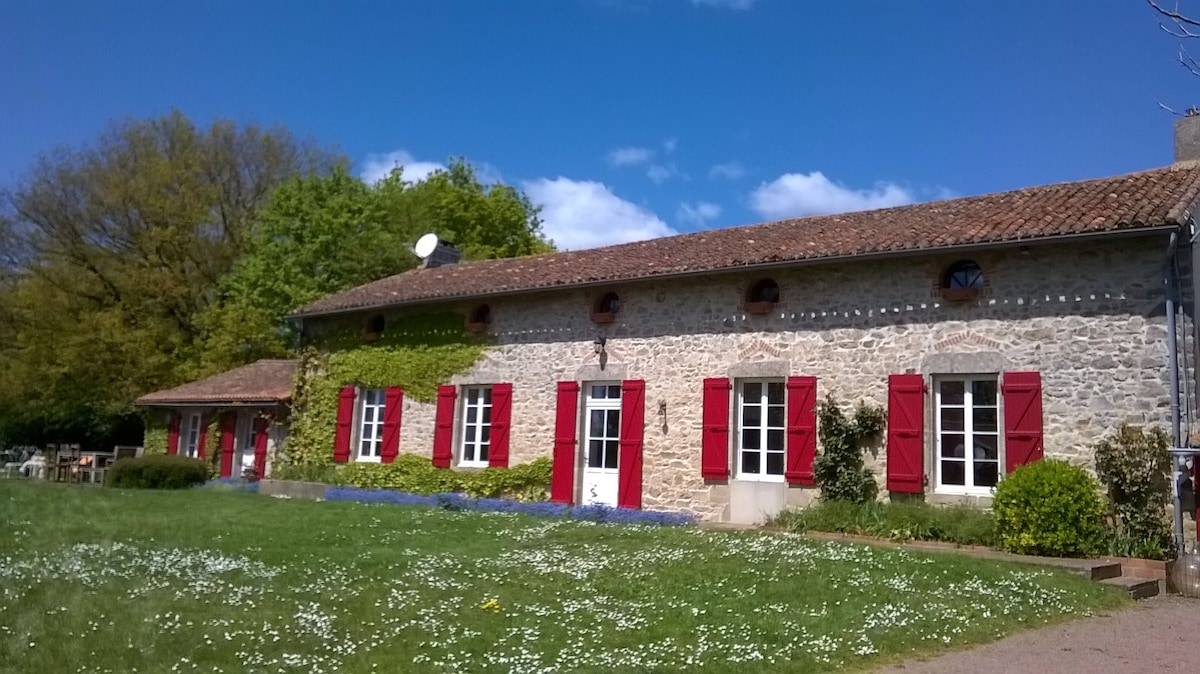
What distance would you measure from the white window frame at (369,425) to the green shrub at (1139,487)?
42.2 feet

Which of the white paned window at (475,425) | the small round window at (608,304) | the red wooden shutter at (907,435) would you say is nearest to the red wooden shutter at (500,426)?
the white paned window at (475,425)

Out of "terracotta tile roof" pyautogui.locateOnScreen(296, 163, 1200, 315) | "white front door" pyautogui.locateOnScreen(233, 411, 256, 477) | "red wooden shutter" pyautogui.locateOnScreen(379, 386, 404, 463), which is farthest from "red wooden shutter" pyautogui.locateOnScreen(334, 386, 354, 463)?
"white front door" pyautogui.locateOnScreen(233, 411, 256, 477)

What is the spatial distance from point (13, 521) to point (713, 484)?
968 centimetres

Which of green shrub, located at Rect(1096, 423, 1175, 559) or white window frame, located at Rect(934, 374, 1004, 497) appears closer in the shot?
green shrub, located at Rect(1096, 423, 1175, 559)

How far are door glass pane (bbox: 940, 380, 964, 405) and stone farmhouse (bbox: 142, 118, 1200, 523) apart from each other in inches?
1.4

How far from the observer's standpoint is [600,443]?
16.0m

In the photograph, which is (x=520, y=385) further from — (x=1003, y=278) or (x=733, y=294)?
(x=1003, y=278)

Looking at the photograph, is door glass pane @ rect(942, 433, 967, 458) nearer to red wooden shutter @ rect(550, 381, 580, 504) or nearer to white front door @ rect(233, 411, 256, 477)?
red wooden shutter @ rect(550, 381, 580, 504)

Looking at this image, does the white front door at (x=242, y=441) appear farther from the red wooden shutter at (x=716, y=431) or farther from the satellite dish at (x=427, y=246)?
the red wooden shutter at (x=716, y=431)

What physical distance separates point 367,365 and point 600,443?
19.0ft

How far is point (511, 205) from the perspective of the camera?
3709cm

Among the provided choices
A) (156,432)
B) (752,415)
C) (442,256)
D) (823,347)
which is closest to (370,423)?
(442,256)

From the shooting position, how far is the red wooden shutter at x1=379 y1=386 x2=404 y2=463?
1838 cm

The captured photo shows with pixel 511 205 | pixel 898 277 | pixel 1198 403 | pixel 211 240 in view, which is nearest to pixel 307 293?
pixel 211 240
